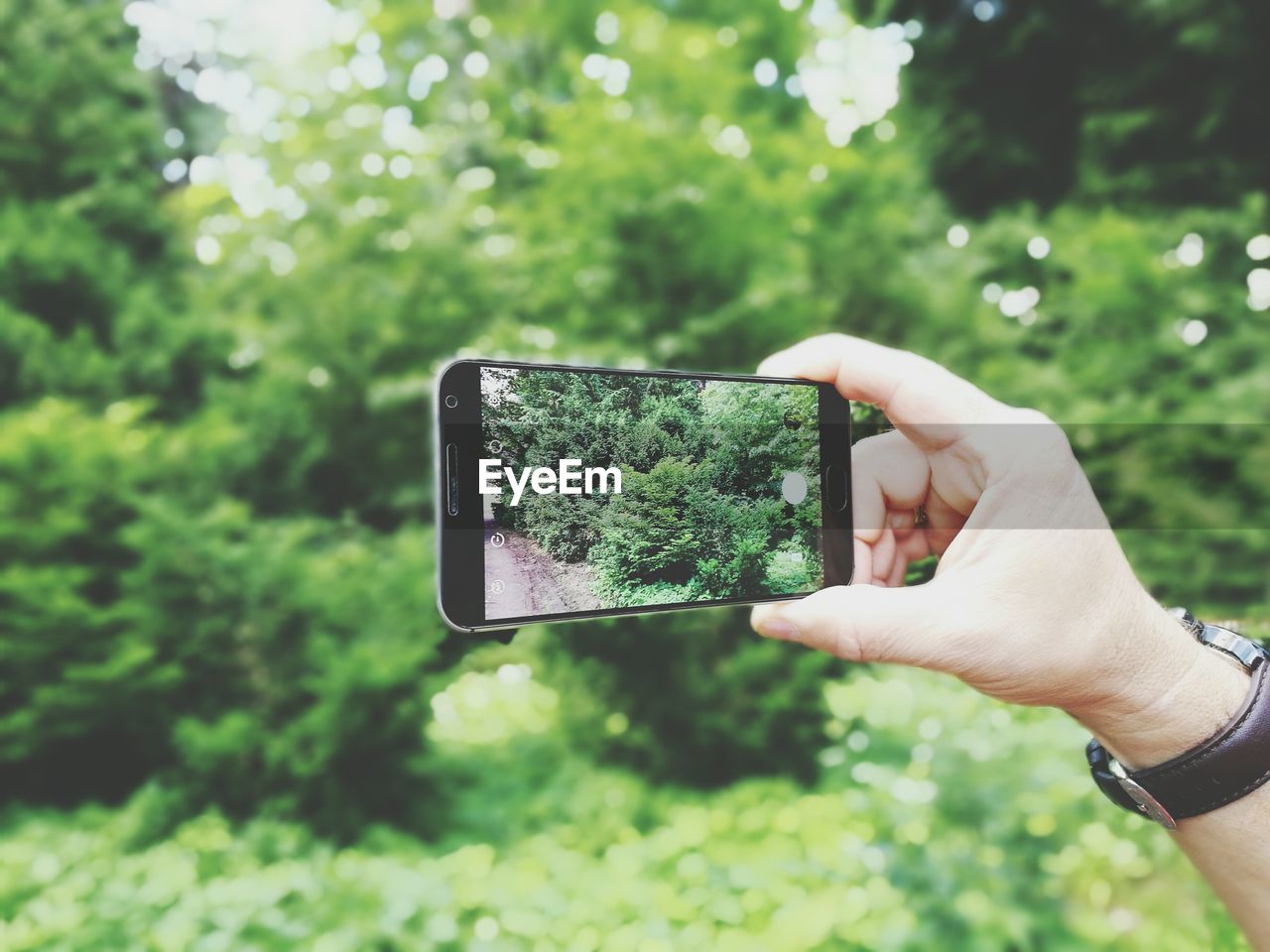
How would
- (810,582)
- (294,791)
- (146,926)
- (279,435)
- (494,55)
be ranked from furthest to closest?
(494,55) → (279,435) → (294,791) → (146,926) → (810,582)

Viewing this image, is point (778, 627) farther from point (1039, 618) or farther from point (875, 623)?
point (1039, 618)

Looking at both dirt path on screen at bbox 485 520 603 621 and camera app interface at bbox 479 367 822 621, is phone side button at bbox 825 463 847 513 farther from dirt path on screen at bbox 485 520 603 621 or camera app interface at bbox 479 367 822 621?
dirt path on screen at bbox 485 520 603 621

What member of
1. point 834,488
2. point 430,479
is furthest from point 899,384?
point 430,479

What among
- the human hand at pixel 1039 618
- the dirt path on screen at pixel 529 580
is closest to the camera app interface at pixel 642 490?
the dirt path on screen at pixel 529 580

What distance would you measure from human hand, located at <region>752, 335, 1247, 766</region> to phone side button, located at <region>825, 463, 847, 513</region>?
Answer: 24cm

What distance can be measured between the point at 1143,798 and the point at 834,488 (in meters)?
0.67

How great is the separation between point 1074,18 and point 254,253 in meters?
4.47

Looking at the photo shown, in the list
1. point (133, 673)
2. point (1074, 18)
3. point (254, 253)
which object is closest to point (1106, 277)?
point (1074, 18)

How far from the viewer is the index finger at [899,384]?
1424mm

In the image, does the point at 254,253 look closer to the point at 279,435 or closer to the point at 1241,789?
the point at 279,435

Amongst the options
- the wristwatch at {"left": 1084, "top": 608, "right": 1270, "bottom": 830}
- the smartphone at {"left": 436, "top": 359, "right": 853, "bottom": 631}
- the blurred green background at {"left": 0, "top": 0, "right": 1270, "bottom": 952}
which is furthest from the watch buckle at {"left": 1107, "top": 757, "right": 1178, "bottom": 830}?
the blurred green background at {"left": 0, "top": 0, "right": 1270, "bottom": 952}

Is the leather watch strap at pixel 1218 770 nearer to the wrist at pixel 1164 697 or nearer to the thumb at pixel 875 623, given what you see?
the wrist at pixel 1164 697

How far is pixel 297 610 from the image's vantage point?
3689 mm

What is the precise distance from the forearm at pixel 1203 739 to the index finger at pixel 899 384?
42 cm
